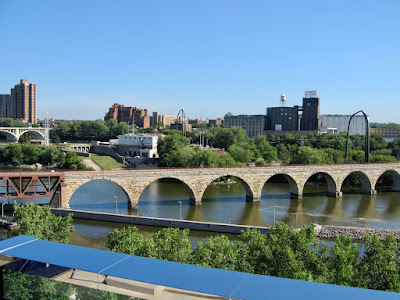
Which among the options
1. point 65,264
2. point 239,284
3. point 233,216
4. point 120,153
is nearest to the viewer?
point 239,284

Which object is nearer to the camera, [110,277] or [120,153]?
[110,277]

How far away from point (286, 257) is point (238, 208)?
2190 centimetres

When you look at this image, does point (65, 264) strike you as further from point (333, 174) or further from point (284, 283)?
point (333, 174)

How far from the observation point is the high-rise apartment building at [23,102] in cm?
15200

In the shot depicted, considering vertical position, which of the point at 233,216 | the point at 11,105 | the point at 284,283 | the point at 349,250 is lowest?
the point at 233,216

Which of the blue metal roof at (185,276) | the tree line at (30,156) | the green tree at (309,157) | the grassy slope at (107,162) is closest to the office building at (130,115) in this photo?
A: the grassy slope at (107,162)

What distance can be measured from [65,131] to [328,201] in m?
94.3

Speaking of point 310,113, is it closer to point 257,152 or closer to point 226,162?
point 257,152

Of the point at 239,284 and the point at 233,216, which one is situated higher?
the point at 239,284

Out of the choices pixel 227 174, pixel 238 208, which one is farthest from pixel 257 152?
pixel 238 208

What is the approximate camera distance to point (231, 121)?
403ft

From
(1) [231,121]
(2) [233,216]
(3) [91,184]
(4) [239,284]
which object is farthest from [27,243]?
(1) [231,121]

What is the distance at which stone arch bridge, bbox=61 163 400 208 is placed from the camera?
33.4 m

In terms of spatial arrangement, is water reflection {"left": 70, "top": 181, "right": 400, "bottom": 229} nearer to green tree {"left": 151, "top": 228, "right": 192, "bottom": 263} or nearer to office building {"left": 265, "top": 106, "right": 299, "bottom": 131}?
green tree {"left": 151, "top": 228, "right": 192, "bottom": 263}
